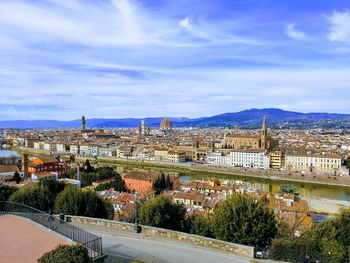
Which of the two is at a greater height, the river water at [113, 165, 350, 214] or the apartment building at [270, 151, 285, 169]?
the apartment building at [270, 151, 285, 169]

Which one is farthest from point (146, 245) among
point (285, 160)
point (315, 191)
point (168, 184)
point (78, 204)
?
point (285, 160)

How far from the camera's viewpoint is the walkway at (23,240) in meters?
5.75

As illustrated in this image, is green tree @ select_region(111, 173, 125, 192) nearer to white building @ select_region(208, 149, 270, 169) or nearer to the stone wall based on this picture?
the stone wall

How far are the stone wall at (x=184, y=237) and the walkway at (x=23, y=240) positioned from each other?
7.23 feet

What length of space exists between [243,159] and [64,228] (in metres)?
48.5

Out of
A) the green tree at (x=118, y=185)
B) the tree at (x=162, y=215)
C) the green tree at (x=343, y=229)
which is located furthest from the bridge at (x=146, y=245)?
the green tree at (x=118, y=185)

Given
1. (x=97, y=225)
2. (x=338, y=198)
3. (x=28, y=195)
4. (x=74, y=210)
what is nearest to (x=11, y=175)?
(x=28, y=195)

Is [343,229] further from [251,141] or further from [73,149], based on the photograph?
[73,149]

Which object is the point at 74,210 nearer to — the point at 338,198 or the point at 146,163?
the point at 338,198

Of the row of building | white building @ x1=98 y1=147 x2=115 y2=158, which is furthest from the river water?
white building @ x1=98 y1=147 x2=115 y2=158

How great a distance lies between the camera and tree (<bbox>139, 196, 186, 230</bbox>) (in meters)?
11.7

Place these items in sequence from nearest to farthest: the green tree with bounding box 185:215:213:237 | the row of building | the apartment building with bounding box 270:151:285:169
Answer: the green tree with bounding box 185:215:213:237 < the row of building < the apartment building with bounding box 270:151:285:169

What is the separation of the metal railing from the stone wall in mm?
1681

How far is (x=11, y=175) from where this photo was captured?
29.7 m
